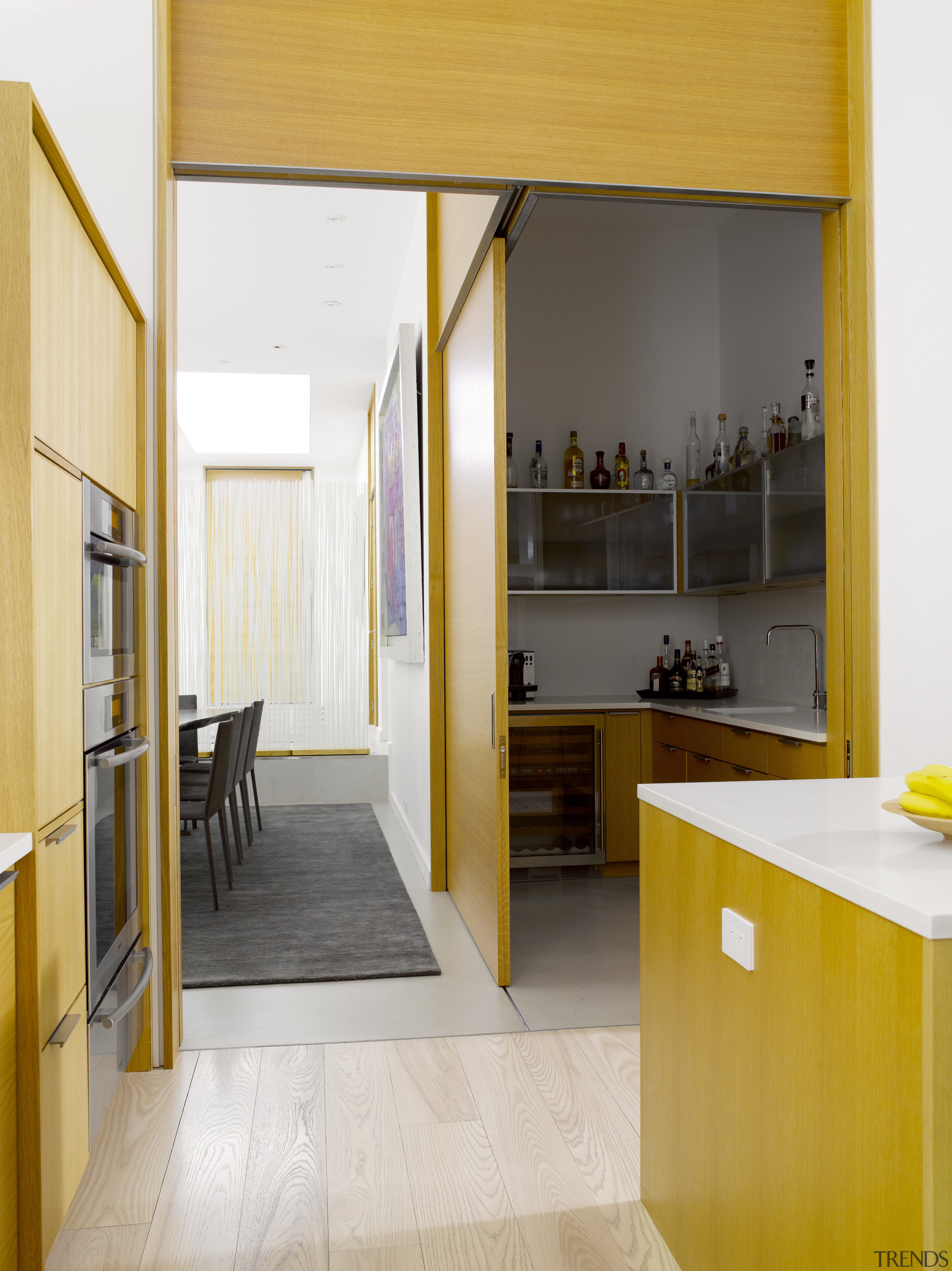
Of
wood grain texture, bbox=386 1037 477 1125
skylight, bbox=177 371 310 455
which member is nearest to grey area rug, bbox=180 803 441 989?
wood grain texture, bbox=386 1037 477 1125

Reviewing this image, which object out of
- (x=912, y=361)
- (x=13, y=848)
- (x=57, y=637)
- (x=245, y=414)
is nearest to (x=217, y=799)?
(x=57, y=637)

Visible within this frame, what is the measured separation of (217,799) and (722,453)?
9.83 ft

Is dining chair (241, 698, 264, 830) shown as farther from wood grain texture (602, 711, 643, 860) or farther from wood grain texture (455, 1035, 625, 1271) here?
wood grain texture (455, 1035, 625, 1271)

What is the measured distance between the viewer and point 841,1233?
1.12 metres

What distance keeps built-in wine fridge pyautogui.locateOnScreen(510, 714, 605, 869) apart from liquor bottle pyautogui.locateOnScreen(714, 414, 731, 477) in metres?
1.41

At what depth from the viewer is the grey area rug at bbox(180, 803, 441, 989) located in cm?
332

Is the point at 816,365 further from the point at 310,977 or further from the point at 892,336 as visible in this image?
the point at 310,977

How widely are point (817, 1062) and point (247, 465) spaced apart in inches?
393

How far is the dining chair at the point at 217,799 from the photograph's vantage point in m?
4.20

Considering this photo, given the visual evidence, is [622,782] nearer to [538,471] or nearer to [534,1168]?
[538,471]

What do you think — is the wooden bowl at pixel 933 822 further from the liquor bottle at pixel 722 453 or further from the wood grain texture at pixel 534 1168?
the liquor bottle at pixel 722 453

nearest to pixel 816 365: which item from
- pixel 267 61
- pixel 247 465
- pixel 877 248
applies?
pixel 877 248

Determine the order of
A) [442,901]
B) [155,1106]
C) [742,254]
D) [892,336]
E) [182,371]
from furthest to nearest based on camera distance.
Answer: [182,371] < [742,254] < [442,901] < [892,336] < [155,1106]

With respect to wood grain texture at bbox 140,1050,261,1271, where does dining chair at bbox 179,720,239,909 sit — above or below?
above
